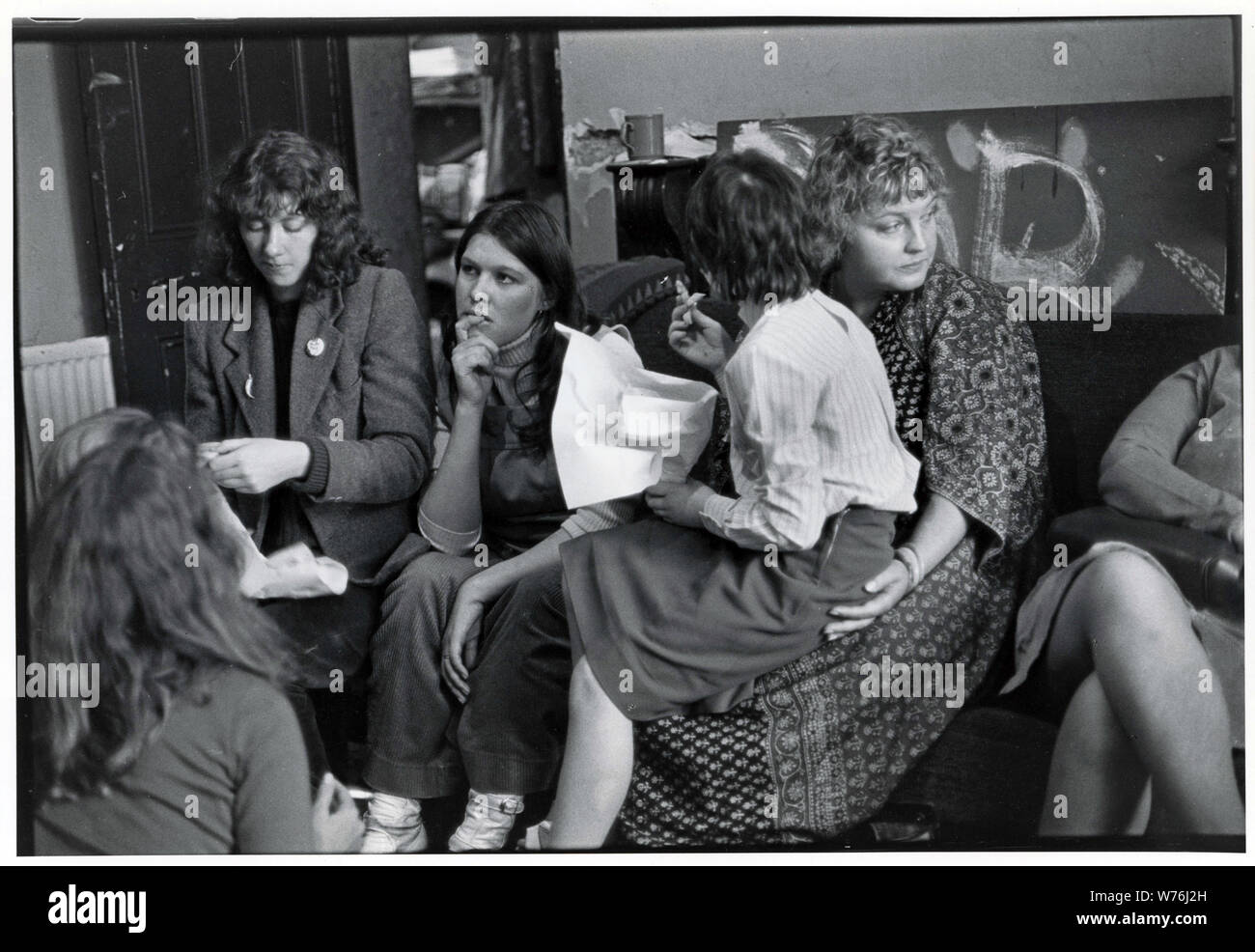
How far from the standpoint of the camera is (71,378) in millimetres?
2668

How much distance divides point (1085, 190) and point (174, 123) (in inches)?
67.3

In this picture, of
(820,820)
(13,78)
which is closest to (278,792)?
(820,820)

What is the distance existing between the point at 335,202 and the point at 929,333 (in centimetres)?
113

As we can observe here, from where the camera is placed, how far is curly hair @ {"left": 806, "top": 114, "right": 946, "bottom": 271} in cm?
255

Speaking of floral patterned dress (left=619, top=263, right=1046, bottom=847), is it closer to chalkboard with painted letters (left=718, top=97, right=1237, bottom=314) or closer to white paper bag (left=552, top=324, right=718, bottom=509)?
chalkboard with painted letters (left=718, top=97, right=1237, bottom=314)

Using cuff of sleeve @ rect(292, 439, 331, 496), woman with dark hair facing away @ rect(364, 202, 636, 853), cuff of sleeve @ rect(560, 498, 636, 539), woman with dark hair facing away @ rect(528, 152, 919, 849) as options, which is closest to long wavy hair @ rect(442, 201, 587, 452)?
woman with dark hair facing away @ rect(364, 202, 636, 853)

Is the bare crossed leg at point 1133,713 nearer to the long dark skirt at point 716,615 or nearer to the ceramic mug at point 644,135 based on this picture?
the long dark skirt at point 716,615

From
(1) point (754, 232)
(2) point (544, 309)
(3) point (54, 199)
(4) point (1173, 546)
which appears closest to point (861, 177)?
(1) point (754, 232)

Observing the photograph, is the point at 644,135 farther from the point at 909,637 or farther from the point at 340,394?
the point at 909,637

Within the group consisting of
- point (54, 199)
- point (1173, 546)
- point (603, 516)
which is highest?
point (54, 199)

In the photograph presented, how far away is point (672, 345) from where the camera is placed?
103 inches

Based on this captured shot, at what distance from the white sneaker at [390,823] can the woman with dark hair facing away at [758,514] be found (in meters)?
0.39
